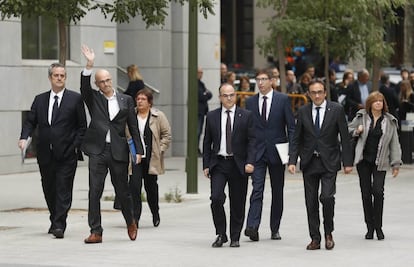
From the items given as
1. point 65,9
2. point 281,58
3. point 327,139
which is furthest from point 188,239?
point 281,58

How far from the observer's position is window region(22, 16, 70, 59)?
949 inches

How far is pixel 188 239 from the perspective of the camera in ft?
47.4

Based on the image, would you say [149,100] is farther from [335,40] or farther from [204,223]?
[335,40]

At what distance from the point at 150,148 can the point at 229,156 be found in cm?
237

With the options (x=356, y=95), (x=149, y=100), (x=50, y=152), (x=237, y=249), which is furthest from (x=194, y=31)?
(x=356, y=95)

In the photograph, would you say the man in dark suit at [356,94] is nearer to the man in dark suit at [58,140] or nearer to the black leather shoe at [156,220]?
the black leather shoe at [156,220]

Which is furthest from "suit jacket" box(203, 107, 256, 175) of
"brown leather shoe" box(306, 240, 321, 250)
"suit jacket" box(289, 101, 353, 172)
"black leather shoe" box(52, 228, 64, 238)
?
"black leather shoe" box(52, 228, 64, 238)

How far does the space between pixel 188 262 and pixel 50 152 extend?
9.41 feet

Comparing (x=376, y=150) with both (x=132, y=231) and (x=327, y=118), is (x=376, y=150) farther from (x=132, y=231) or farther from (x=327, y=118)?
(x=132, y=231)

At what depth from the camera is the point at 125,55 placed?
2858 centimetres

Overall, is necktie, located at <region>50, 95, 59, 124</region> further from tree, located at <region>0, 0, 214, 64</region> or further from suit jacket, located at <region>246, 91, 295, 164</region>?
suit jacket, located at <region>246, 91, 295, 164</region>

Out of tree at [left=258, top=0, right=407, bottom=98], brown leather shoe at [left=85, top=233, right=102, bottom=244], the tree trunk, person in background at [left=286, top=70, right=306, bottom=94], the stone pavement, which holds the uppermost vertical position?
tree at [left=258, top=0, right=407, bottom=98]

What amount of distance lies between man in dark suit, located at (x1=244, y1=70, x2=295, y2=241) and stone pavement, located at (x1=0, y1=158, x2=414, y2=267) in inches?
14.5

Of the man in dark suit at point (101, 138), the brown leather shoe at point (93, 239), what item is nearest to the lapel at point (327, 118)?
the man in dark suit at point (101, 138)
